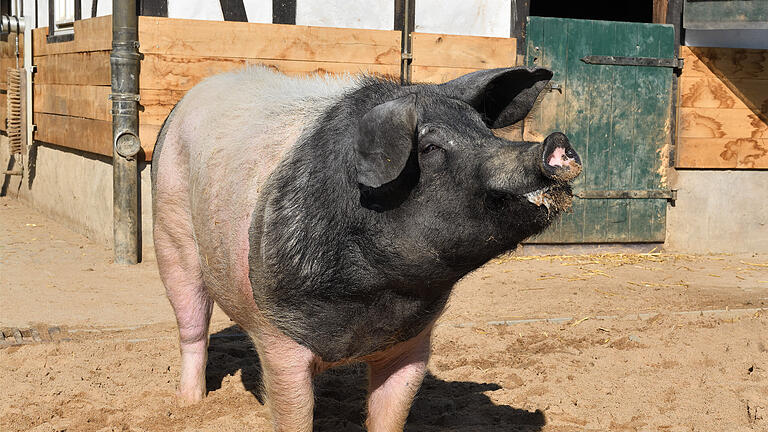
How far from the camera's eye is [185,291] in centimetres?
432

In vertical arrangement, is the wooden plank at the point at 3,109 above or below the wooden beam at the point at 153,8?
below

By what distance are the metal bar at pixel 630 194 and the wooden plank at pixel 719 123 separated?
0.61m

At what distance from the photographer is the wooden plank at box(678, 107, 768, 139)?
348 inches

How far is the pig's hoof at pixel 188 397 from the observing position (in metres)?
4.43

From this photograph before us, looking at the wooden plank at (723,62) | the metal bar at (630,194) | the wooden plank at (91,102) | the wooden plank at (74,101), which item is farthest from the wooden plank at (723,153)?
the wooden plank at (74,101)

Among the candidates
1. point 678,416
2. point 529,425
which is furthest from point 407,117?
point 678,416

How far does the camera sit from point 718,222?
9.07 m

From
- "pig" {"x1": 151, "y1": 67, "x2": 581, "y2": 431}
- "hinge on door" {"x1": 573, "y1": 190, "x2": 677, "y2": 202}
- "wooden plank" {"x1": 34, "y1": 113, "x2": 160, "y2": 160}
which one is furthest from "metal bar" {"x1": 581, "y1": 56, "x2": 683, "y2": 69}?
"pig" {"x1": 151, "y1": 67, "x2": 581, "y2": 431}

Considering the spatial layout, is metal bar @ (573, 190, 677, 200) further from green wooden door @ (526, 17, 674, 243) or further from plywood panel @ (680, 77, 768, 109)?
plywood panel @ (680, 77, 768, 109)

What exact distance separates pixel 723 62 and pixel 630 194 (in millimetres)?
1626

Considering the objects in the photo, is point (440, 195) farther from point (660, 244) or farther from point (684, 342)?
point (660, 244)

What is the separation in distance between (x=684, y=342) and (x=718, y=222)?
13.8 ft

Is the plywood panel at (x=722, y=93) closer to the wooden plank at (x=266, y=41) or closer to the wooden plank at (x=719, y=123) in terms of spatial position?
the wooden plank at (x=719, y=123)

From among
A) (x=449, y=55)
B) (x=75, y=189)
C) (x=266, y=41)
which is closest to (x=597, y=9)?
(x=449, y=55)
